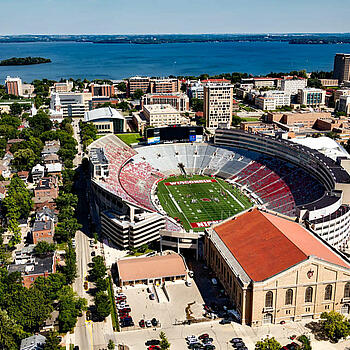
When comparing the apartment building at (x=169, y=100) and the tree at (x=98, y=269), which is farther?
the apartment building at (x=169, y=100)

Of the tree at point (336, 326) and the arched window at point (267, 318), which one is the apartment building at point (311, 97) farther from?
the arched window at point (267, 318)

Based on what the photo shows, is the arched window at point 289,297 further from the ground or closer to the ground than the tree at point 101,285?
further from the ground

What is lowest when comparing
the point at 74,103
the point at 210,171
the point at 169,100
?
the point at 210,171

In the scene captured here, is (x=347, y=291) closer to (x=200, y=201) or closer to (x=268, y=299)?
(x=268, y=299)

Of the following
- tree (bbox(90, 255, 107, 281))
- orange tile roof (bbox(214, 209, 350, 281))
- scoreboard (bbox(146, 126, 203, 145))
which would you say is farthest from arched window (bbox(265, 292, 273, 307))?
scoreboard (bbox(146, 126, 203, 145))

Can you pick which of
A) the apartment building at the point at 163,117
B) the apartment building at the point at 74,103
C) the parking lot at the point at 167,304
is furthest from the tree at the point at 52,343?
the apartment building at the point at 74,103

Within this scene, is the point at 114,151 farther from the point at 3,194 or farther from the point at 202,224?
the point at 202,224

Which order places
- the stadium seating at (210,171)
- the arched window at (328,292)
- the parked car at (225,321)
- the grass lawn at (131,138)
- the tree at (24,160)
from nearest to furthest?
1. the parked car at (225,321)
2. the arched window at (328,292)
3. the stadium seating at (210,171)
4. the tree at (24,160)
5. the grass lawn at (131,138)

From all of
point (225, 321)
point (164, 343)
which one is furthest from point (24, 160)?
point (164, 343)
